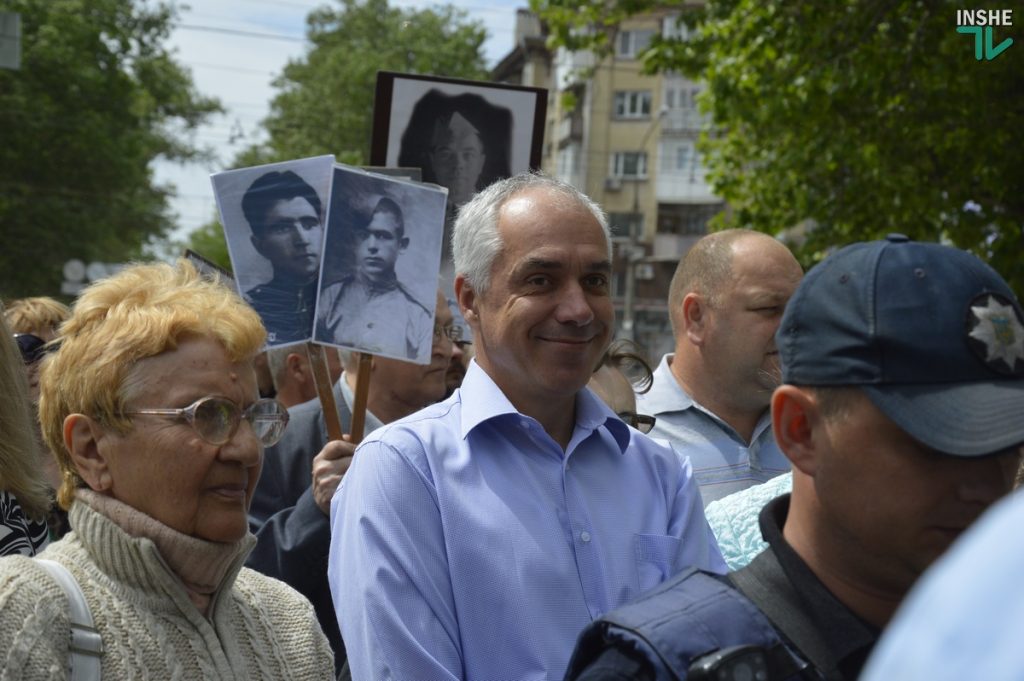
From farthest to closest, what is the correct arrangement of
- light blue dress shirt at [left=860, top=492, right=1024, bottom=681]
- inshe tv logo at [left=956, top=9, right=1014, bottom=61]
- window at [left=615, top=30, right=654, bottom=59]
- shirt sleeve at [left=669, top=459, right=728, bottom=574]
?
window at [left=615, top=30, right=654, bottom=59] → inshe tv logo at [left=956, top=9, right=1014, bottom=61] → shirt sleeve at [left=669, top=459, right=728, bottom=574] → light blue dress shirt at [left=860, top=492, right=1024, bottom=681]

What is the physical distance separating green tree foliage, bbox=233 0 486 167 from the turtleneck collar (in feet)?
138

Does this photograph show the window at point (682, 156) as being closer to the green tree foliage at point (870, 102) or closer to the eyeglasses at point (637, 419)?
the green tree foliage at point (870, 102)

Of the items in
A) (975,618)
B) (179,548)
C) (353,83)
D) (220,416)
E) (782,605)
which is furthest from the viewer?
(353,83)

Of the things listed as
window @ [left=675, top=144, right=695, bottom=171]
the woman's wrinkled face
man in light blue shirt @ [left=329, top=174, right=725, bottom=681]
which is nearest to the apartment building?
window @ [left=675, top=144, right=695, bottom=171]

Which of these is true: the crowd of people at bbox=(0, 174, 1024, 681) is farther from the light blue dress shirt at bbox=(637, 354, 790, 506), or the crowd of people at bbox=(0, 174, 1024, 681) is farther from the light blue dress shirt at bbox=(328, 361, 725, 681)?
the light blue dress shirt at bbox=(637, 354, 790, 506)

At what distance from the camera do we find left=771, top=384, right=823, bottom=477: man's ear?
6.04ft

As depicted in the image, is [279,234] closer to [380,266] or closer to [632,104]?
[380,266]

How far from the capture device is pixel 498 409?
2906mm

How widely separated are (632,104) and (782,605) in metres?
65.7

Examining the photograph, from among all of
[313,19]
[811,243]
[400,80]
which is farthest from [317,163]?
[313,19]

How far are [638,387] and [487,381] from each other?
242 centimetres

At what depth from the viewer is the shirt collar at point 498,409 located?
9.53 ft

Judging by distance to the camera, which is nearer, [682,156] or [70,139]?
[70,139]

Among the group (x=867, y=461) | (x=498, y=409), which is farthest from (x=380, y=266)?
(x=867, y=461)
